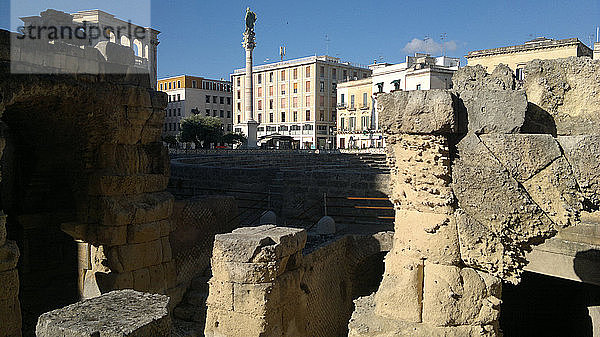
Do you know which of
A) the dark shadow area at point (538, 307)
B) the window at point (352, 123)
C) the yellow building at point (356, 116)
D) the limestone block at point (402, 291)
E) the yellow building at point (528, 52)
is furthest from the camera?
the window at point (352, 123)

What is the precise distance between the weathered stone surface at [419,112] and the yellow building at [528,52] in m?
24.1

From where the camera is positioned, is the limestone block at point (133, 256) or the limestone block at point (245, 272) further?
the limestone block at point (133, 256)

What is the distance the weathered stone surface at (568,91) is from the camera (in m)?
3.19

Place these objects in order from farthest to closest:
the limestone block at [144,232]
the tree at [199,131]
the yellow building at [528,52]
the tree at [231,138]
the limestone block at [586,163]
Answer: the tree at [231,138]
the tree at [199,131]
the yellow building at [528,52]
the limestone block at [144,232]
the limestone block at [586,163]

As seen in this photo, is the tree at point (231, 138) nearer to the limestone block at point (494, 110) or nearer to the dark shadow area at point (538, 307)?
the dark shadow area at point (538, 307)

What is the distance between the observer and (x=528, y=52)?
2769cm

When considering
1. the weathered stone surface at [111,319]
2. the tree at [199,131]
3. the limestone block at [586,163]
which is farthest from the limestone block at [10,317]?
the tree at [199,131]

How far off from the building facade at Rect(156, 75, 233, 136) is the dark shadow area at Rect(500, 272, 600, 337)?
1781 inches

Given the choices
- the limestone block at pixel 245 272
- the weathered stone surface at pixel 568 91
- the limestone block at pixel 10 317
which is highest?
the weathered stone surface at pixel 568 91

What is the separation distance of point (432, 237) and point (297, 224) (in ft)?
19.6

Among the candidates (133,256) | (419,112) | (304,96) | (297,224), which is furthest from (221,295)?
(304,96)

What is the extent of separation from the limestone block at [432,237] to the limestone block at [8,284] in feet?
15.2

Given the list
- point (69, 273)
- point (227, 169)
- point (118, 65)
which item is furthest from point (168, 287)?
point (227, 169)

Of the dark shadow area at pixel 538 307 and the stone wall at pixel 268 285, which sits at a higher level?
the stone wall at pixel 268 285
